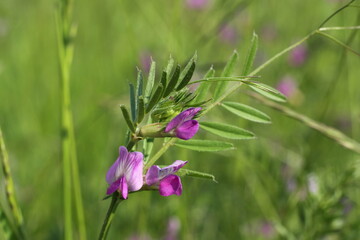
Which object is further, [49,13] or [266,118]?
[49,13]

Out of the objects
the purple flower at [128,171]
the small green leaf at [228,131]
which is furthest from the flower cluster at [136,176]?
the small green leaf at [228,131]

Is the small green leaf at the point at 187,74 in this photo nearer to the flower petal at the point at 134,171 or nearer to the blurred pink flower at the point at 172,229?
the flower petal at the point at 134,171

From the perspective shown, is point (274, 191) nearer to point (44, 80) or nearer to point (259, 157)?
point (259, 157)

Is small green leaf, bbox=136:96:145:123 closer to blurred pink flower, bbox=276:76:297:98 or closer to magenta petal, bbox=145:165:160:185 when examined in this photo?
magenta petal, bbox=145:165:160:185

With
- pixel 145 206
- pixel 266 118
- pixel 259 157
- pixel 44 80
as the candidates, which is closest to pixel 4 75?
pixel 44 80

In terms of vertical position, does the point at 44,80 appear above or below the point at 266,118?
above

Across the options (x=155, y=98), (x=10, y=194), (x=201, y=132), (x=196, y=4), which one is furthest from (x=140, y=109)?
(x=196, y=4)

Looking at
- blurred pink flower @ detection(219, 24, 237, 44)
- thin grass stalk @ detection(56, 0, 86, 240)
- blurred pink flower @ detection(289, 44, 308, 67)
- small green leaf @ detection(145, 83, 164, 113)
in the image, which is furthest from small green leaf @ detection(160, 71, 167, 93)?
blurred pink flower @ detection(219, 24, 237, 44)
